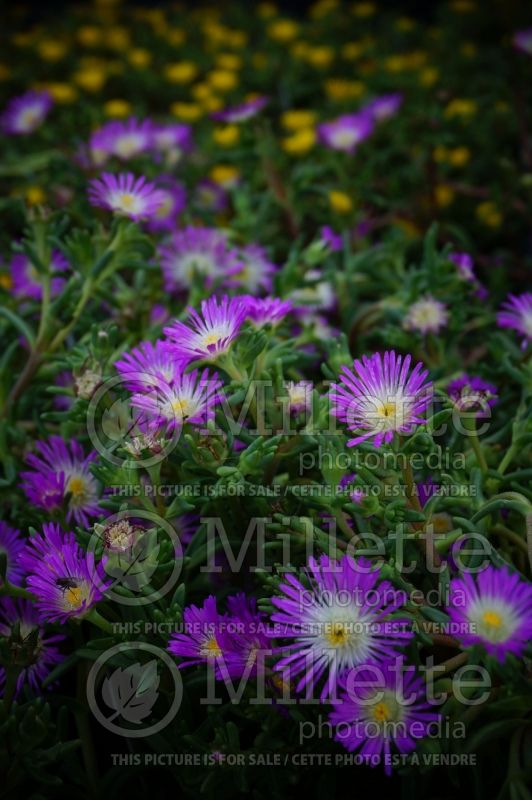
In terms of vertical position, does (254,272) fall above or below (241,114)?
below

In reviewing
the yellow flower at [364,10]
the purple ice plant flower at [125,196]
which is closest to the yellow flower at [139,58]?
the yellow flower at [364,10]

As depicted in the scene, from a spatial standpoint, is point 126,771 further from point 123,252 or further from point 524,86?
point 524,86

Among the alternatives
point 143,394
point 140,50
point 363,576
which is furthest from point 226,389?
point 140,50

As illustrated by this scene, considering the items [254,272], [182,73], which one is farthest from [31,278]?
[182,73]

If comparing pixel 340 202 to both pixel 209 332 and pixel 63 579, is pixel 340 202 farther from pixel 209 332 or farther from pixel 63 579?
pixel 63 579

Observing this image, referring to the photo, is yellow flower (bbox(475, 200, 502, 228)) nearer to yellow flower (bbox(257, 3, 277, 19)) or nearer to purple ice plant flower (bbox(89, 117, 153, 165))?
purple ice plant flower (bbox(89, 117, 153, 165))

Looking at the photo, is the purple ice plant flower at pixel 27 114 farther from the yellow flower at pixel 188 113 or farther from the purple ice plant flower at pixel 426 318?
the purple ice plant flower at pixel 426 318

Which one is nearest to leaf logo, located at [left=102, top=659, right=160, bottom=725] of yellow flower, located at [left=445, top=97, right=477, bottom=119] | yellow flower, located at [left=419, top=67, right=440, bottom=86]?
yellow flower, located at [left=445, top=97, right=477, bottom=119]
